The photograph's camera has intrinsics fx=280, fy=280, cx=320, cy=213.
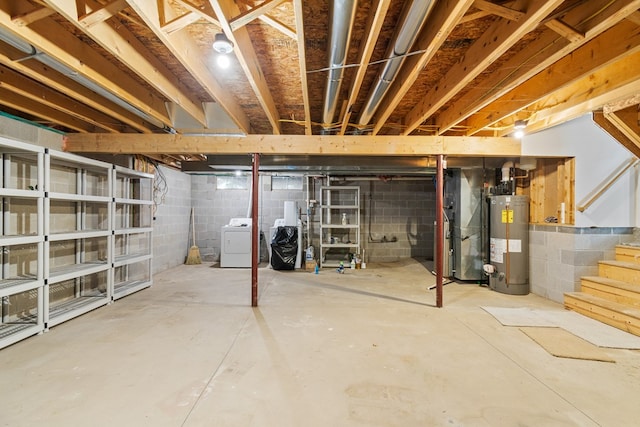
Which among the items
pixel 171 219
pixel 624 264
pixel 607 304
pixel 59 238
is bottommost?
pixel 607 304

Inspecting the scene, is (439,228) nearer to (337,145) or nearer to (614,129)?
(337,145)

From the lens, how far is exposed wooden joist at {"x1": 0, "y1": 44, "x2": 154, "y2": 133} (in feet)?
5.85

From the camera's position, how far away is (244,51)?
69.5 inches

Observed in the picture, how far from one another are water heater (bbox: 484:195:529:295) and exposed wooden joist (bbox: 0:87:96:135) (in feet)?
17.5

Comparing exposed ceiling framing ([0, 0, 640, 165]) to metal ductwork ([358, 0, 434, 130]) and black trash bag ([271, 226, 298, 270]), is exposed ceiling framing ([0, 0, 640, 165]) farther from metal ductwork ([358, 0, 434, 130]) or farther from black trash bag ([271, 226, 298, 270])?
black trash bag ([271, 226, 298, 270])

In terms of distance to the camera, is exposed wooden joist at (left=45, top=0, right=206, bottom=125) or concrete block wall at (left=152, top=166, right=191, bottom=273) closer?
exposed wooden joist at (left=45, top=0, right=206, bottom=125)

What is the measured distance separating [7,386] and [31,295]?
144 centimetres

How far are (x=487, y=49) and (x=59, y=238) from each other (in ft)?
13.0

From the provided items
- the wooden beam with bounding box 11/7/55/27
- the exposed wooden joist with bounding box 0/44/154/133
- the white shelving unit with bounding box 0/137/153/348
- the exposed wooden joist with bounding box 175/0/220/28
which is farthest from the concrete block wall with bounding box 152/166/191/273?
the exposed wooden joist with bounding box 175/0/220/28

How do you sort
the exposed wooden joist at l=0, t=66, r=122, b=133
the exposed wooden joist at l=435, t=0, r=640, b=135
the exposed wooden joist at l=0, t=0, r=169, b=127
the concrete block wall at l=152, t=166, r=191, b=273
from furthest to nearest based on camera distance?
1. the concrete block wall at l=152, t=166, r=191, b=273
2. the exposed wooden joist at l=0, t=66, r=122, b=133
3. the exposed wooden joist at l=0, t=0, r=169, b=127
4. the exposed wooden joist at l=435, t=0, r=640, b=135

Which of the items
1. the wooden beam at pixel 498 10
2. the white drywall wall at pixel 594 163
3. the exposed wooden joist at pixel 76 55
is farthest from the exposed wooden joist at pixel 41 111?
the white drywall wall at pixel 594 163

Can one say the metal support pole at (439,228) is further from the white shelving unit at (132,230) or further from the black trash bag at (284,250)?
the white shelving unit at (132,230)

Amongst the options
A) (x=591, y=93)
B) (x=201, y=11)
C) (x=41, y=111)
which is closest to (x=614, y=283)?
(x=591, y=93)

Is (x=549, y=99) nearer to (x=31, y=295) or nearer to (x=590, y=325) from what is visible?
(x=590, y=325)
